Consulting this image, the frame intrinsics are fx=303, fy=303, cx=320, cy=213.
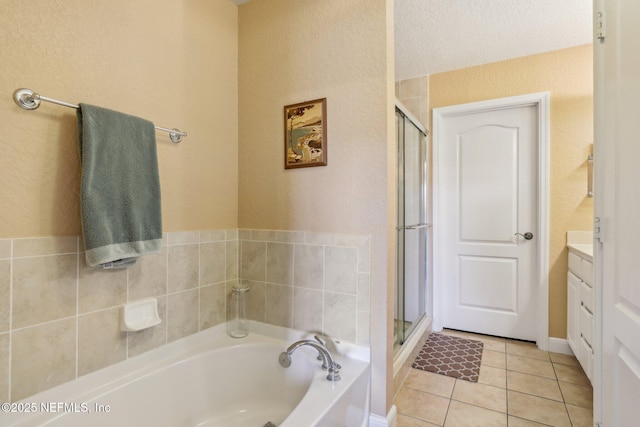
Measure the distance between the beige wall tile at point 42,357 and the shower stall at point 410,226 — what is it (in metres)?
1.65

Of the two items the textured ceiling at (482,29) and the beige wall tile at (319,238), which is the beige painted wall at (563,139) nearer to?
the textured ceiling at (482,29)

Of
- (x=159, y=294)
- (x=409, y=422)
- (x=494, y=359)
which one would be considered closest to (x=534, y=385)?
(x=494, y=359)

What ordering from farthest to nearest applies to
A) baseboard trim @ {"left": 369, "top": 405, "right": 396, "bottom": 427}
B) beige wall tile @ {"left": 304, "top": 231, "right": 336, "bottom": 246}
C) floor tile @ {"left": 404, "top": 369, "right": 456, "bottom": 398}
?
floor tile @ {"left": 404, "top": 369, "right": 456, "bottom": 398}
beige wall tile @ {"left": 304, "top": 231, "right": 336, "bottom": 246}
baseboard trim @ {"left": 369, "top": 405, "right": 396, "bottom": 427}

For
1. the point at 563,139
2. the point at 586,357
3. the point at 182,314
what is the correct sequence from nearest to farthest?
1. the point at 182,314
2. the point at 586,357
3. the point at 563,139

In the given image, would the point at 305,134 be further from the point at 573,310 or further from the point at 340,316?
the point at 573,310

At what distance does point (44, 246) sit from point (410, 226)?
2136mm

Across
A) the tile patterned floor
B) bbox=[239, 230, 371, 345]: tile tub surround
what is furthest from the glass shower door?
bbox=[239, 230, 371, 345]: tile tub surround

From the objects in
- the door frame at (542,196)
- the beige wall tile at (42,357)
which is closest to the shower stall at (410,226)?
the door frame at (542,196)

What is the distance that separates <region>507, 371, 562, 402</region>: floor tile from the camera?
1888mm

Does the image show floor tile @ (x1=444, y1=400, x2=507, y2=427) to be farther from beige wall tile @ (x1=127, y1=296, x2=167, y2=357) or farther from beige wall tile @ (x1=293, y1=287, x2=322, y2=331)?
beige wall tile @ (x1=127, y1=296, x2=167, y2=357)

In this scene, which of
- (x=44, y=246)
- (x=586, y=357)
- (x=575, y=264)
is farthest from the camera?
(x=575, y=264)

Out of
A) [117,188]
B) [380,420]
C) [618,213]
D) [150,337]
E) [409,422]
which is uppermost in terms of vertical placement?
[117,188]

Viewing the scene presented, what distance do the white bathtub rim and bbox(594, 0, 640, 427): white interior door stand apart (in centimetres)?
92

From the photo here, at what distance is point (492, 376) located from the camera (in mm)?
2092
